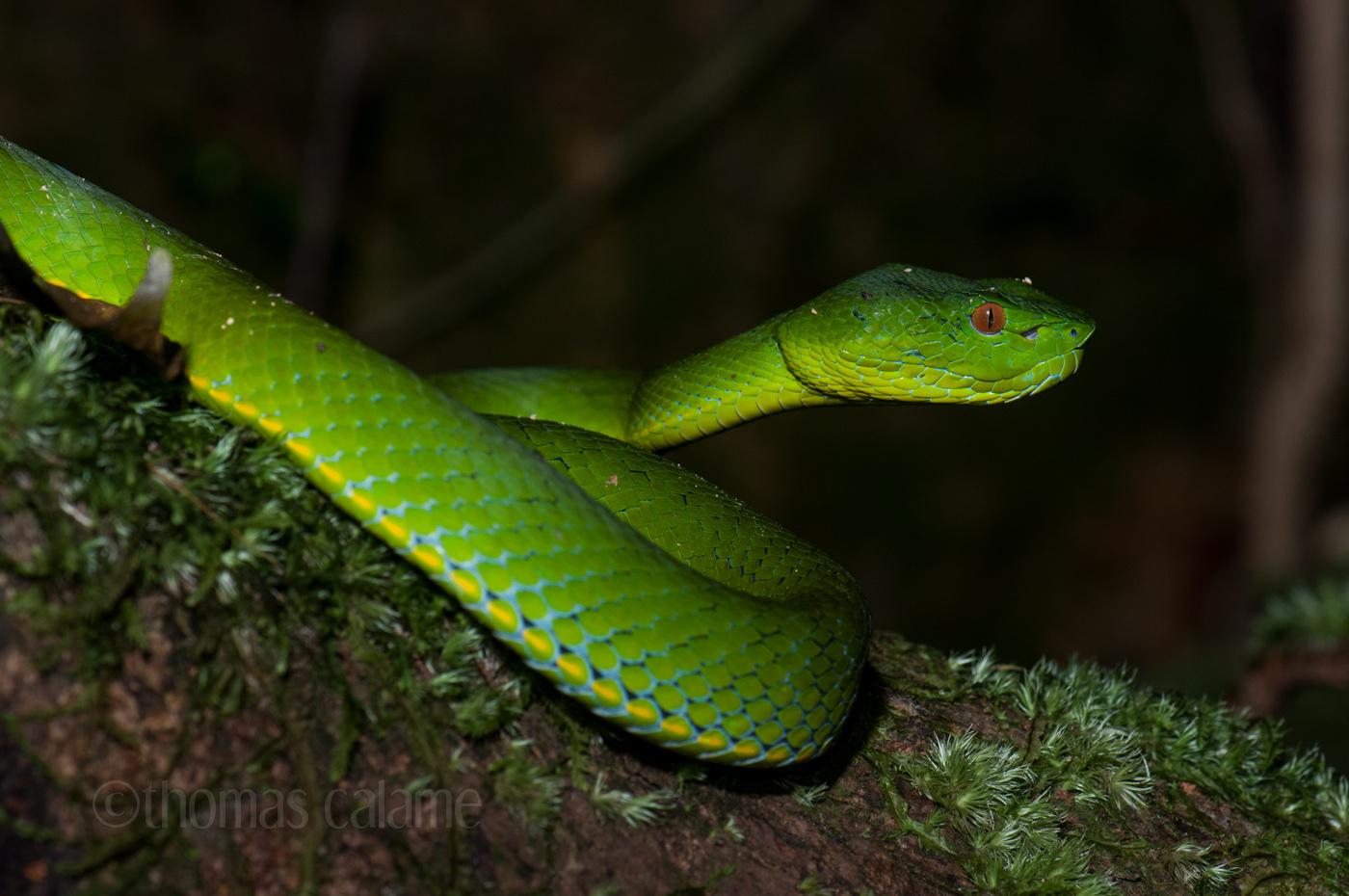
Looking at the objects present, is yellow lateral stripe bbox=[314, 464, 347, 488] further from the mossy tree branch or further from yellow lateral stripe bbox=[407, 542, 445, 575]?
yellow lateral stripe bbox=[407, 542, 445, 575]

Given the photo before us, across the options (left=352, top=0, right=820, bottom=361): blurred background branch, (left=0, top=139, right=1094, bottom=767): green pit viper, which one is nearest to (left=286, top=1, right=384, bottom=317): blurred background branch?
(left=352, top=0, right=820, bottom=361): blurred background branch

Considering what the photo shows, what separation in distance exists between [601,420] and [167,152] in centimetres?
838

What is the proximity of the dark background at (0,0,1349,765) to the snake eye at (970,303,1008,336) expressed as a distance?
8.11m

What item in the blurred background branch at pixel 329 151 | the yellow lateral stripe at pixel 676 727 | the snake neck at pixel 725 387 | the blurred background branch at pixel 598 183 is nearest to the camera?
the yellow lateral stripe at pixel 676 727

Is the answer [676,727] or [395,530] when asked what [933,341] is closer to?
[676,727]

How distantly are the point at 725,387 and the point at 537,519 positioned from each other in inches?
73.0

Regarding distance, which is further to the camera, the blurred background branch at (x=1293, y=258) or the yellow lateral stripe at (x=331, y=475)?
the blurred background branch at (x=1293, y=258)

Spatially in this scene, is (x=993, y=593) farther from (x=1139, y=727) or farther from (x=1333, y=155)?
(x=1139, y=727)

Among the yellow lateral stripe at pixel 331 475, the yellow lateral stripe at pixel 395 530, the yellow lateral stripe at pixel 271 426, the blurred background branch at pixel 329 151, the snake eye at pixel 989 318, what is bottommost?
the blurred background branch at pixel 329 151

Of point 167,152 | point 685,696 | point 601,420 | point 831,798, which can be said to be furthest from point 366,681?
point 167,152

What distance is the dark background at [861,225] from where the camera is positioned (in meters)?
12.0

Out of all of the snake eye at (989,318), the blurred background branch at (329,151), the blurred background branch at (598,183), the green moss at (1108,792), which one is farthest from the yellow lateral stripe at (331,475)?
the blurred background branch at (598,183)

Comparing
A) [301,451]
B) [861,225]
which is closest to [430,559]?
[301,451]

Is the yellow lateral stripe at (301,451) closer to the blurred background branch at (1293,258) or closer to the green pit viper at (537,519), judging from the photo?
the green pit viper at (537,519)
